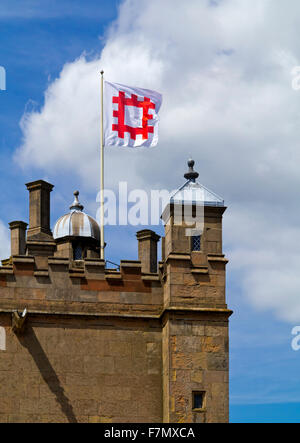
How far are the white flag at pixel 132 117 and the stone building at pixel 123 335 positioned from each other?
155 inches

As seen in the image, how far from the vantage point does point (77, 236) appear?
47125mm

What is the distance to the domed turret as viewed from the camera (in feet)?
154

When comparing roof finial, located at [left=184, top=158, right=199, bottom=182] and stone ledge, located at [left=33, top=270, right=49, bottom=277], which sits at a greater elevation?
roof finial, located at [left=184, top=158, right=199, bottom=182]

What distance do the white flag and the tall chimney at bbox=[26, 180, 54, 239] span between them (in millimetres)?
2400

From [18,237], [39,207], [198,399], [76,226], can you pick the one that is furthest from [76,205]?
[198,399]

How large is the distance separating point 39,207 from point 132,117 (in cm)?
394

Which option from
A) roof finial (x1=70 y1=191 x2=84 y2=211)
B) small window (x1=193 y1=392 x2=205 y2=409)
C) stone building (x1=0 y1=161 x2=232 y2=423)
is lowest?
small window (x1=193 y1=392 x2=205 y2=409)

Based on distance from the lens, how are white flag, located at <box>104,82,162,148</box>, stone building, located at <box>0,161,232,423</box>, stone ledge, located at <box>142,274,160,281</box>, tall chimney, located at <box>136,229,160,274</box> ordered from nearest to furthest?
stone building, located at <box>0,161,232,423</box>
stone ledge, located at <box>142,274,160,281</box>
white flag, located at <box>104,82,162,148</box>
tall chimney, located at <box>136,229,160,274</box>

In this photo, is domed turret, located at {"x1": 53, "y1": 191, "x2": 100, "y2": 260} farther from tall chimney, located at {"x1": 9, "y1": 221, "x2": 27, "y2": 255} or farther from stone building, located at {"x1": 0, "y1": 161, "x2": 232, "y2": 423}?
stone building, located at {"x1": 0, "y1": 161, "x2": 232, "y2": 423}

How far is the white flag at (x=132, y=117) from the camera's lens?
3309 centimetres

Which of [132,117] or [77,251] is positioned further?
[77,251]

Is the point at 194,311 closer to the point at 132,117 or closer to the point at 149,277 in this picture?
the point at 149,277

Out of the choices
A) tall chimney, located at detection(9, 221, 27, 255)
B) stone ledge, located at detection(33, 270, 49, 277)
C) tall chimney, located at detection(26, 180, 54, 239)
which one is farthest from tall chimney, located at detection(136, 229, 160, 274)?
stone ledge, located at detection(33, 270, 49, 277)
